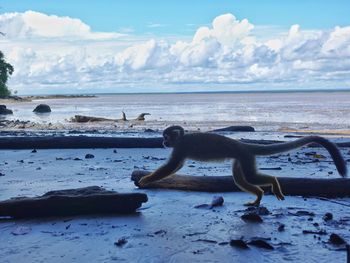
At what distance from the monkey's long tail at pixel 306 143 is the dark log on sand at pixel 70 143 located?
38.5 feet

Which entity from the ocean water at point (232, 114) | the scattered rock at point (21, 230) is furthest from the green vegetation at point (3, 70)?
the scattered rock at point (21, 230)

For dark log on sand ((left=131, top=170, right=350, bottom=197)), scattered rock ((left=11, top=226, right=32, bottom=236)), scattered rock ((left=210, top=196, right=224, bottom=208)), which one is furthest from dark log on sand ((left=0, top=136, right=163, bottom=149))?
scattered rock ((left=11, top=226, right=32, bottom=236))

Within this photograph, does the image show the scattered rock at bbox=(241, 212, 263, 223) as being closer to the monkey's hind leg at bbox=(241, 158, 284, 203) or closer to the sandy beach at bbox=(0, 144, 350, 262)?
the sandy beach at bbox=(0, 144, 350, 262)

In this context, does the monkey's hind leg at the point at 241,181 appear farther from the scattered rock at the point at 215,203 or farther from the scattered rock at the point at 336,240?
the scattered rock at the point at 336,240

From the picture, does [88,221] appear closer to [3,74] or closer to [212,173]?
[212,173]

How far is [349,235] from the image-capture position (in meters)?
6.91

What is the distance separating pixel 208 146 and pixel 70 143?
1200 centimetres

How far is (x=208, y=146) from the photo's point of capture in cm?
765

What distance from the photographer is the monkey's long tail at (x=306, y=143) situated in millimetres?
7262

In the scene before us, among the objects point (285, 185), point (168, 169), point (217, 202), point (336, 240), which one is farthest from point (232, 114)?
point (336, 240)

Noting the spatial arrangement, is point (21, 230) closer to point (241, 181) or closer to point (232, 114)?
point (241, 181)

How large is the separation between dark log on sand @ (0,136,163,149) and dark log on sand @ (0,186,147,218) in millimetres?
10737

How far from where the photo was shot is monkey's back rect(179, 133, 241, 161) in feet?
25.1

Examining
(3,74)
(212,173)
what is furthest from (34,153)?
(3,74)
